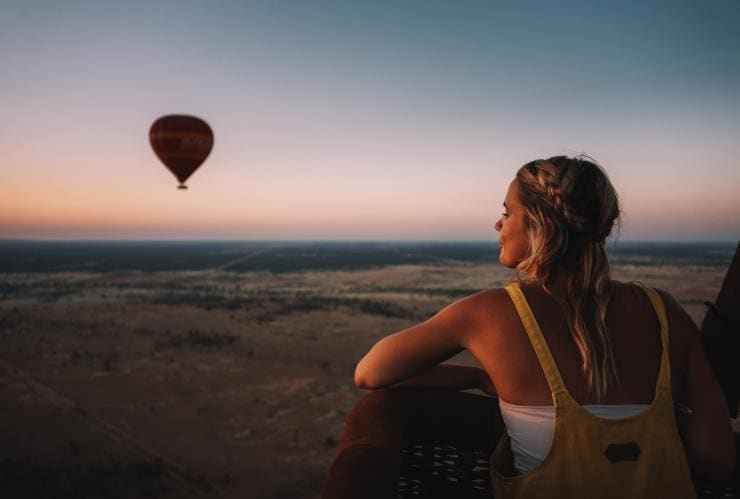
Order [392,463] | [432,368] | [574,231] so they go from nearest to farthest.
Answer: [392,463] < [574,231] < [432,368]

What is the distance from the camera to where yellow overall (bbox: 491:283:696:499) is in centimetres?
111

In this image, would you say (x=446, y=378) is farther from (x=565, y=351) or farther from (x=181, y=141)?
(x=181, y=141)

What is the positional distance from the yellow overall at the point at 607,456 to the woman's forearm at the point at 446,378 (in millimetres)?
381

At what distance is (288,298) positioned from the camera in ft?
85.8

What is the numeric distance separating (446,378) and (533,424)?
373mm

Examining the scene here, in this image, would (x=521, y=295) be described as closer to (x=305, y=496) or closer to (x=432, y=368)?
(x=432, y=368)

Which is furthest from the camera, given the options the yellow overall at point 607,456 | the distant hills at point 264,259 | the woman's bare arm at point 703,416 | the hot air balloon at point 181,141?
the distant hills at point 264,259

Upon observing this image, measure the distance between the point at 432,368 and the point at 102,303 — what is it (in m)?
26.3

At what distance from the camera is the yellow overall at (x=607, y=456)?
3.63 feet

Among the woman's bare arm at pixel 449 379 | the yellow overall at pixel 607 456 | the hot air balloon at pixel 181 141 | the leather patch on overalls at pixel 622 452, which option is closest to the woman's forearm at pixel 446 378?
the woman's bare arm at pixel 449 379

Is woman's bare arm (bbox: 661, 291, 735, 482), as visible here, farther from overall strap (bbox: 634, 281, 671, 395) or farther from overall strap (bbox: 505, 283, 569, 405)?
overall strap (bbox: 505, 283, 569, 405)

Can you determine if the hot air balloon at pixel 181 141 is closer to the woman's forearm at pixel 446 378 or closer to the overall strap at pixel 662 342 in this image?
the woman's forearm at pixel 446 378

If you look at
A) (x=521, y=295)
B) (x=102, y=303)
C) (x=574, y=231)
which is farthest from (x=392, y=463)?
(x=102, y=303)

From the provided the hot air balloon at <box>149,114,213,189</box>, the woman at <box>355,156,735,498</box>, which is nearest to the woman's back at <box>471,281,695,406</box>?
the woman at <box>355,156,735,498</box>
